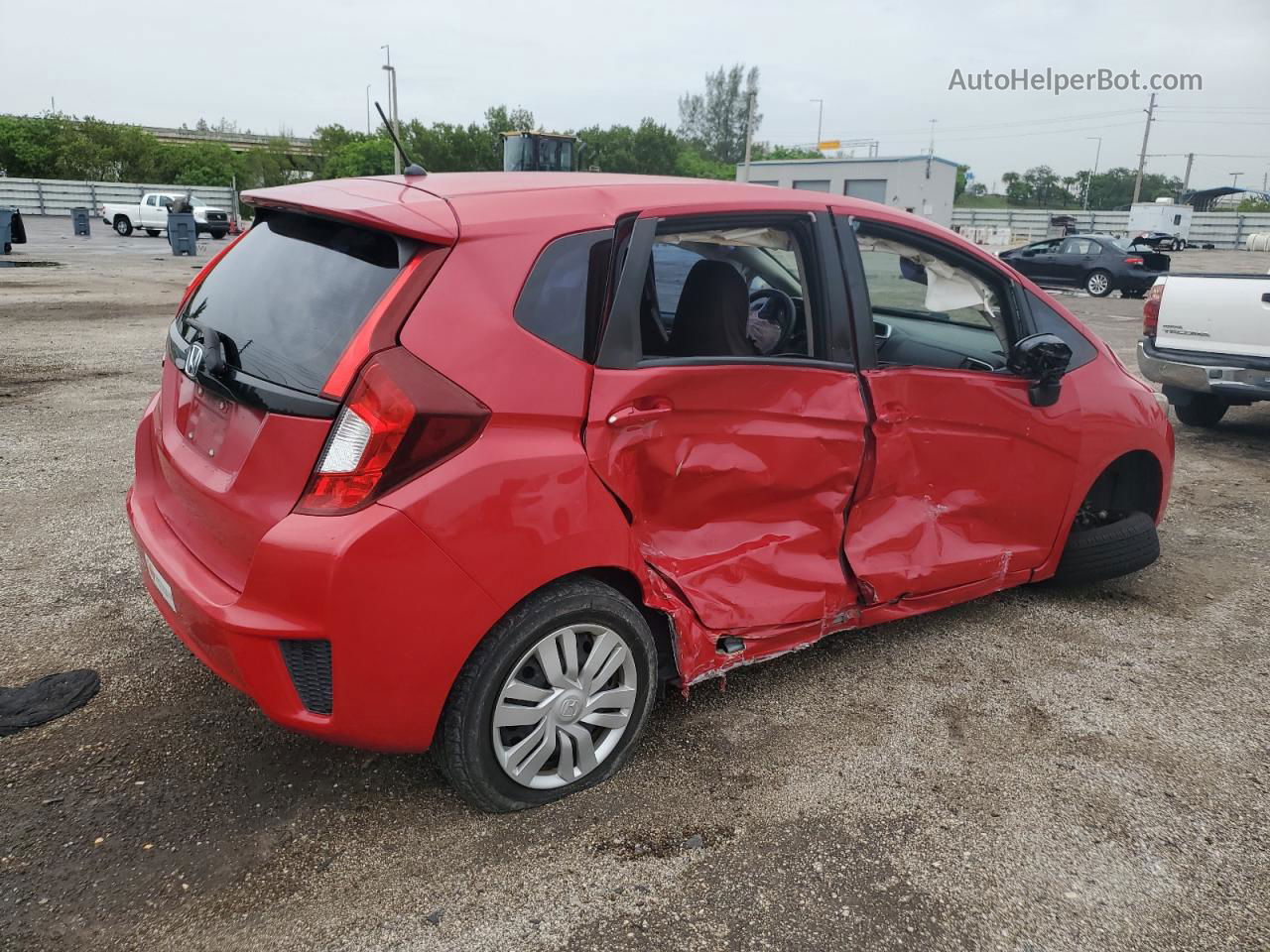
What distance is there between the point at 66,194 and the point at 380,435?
179 feet

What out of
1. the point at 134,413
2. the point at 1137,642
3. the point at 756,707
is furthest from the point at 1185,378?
the point at 134,413

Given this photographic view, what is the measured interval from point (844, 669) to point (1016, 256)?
23411 millimetres

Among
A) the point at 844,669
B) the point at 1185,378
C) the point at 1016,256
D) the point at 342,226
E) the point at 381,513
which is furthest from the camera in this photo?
the point at 1016,256

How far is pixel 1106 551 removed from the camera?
4.03m

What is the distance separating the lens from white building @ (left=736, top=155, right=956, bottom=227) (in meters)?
50.7

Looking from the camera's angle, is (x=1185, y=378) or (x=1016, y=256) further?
(x=1016, y=256)

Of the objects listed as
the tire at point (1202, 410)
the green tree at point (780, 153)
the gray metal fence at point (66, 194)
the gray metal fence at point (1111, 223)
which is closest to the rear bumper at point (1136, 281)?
the tire at point (1202, 410)

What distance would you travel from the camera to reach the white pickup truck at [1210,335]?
658 cm

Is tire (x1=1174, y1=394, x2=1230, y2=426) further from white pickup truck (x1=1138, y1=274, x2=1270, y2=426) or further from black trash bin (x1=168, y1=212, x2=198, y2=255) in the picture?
black trash bin (x1=168, y1=212, x2=198, y2=255)

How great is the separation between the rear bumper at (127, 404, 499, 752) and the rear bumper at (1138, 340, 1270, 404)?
639 centimetres

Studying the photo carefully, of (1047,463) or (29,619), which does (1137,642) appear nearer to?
(1047,463)

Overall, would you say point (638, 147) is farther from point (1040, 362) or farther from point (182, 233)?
point (1040, 362)

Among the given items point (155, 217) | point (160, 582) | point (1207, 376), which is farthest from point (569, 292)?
point (155, 217)

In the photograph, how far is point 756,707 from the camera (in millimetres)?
3189
